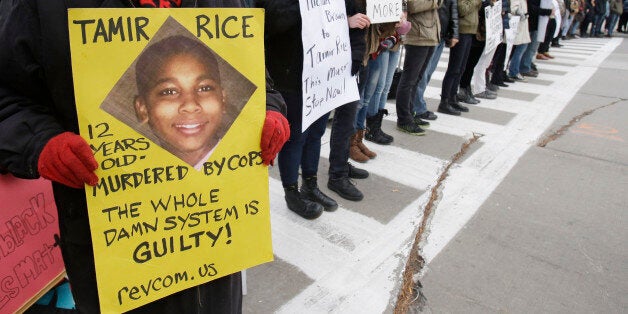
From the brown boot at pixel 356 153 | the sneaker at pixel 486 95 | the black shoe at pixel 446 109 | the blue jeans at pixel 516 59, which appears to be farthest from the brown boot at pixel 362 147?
the blue jeans at pixel 516 59

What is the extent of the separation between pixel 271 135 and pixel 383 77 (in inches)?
116

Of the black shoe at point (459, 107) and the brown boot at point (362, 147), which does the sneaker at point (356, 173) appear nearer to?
the brown boot at point (362, 147)

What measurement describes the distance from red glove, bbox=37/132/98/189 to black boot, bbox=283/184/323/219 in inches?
84.3

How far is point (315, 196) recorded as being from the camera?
3387 mm

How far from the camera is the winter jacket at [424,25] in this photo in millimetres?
4363

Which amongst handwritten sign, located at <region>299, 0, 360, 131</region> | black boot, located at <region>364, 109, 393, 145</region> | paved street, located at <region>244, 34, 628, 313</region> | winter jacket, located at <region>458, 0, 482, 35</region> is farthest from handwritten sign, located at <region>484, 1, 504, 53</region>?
handwritten sign, located at <region>299, 0, 360, 131</region>

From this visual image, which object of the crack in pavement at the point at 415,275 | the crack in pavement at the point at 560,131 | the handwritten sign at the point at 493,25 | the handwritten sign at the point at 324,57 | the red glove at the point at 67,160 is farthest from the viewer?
the handwritten sign at the point at 493,25

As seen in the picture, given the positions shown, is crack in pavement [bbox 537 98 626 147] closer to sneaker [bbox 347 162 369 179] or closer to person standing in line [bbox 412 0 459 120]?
person standing in line [bbox 412 0 459 120]

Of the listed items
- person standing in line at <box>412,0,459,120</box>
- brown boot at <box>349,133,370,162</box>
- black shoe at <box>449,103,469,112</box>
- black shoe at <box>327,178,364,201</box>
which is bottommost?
black shoe at <box>327,178,364,201</box>

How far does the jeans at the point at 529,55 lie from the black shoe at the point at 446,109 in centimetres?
338

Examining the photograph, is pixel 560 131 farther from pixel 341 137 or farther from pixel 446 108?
pixel 341 137

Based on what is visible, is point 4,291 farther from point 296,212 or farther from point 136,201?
point 296,212

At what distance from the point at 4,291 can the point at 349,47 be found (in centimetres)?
231

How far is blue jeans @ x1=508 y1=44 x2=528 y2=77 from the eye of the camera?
799 centimetres
